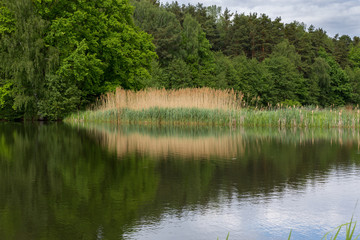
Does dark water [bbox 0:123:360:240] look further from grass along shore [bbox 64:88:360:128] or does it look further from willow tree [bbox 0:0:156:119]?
willow tree [bbox 0:0:156:119]

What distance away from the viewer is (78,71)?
33.2m

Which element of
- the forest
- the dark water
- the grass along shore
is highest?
the forest

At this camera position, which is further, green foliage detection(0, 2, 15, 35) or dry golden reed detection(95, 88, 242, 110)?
green foliage detection(0, 2, 15, 35)

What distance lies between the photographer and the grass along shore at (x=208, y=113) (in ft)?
81.6

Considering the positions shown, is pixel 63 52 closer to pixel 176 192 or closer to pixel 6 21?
pixel 6 21

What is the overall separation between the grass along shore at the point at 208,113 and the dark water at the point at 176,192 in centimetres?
1033

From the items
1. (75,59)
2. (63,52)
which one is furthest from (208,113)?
(63,52)

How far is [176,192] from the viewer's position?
25.9ft

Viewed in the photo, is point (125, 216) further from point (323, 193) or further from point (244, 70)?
point (244, 70)

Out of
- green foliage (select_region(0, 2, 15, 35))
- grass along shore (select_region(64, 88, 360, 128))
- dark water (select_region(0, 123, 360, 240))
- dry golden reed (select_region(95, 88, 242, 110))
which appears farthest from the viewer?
green foliage (select_region(0, 2, 15, 35))

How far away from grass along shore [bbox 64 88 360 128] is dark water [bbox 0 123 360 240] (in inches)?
407

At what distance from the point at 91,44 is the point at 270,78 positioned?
2959 cm

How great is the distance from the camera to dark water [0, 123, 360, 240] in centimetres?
575

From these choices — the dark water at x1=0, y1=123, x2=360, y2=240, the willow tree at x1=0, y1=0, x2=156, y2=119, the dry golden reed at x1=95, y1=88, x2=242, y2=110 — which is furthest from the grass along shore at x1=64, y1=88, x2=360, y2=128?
the dark water at x1=0, y1=123, x2=360, y2=240
